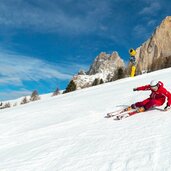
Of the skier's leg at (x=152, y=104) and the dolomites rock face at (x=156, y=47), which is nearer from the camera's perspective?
the skier's leg at (x=152, y=104)

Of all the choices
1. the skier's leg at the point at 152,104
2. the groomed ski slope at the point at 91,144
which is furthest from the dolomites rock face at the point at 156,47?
the groomed ski slope at the point at 91,144

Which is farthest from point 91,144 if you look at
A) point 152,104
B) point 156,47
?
point 156,47

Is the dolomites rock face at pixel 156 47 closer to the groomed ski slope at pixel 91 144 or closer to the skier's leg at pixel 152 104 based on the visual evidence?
Result: the skier's leg at pixel 152 104

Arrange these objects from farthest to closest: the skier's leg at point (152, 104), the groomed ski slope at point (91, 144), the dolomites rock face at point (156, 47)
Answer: the dolomites rock face at point (156, 47)
the skier's leg at point (152, 104)
the groomed ski slope at point (91, 144)

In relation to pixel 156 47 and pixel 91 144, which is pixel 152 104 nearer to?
pixel 91 144

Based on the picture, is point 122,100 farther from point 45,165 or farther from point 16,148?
point 45,165

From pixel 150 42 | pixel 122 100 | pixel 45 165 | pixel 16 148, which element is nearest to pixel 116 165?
pixel 45 165

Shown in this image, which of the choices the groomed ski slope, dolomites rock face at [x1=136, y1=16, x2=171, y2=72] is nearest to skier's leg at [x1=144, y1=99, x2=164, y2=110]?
the groomed ski slope

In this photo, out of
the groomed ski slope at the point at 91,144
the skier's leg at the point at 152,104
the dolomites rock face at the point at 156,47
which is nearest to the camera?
the groomed ski slope at the point at 91,144

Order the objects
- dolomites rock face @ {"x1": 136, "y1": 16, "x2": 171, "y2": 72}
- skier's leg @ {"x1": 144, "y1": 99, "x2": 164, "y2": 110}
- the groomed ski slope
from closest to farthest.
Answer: the groomed ski slope, skier's leg @ {"x1": 144, "y1": 99, "x2": 164, "y2": 110}, dolomites rock face @ {"x1": 136, "y1": 16, "x2": 171, "y2": 72}

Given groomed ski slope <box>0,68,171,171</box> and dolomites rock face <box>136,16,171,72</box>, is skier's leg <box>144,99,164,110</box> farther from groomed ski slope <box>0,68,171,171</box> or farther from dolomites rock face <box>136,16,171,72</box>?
dolomites rock face <box>136,16,171,72</box>

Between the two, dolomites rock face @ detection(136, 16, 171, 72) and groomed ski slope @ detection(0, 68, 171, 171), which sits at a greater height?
dolomites rock face @ detection(136, 16, 171, 72)

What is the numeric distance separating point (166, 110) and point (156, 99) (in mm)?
893

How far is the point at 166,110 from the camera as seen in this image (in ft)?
30.8
